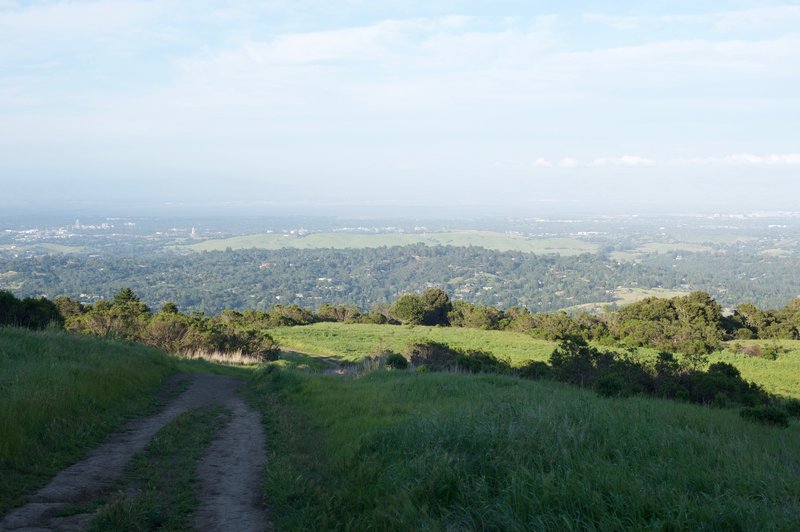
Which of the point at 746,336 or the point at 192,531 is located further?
the point at 746,336

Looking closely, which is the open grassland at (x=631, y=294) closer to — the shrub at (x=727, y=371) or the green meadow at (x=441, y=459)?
the shrub at (x=727, y=371)

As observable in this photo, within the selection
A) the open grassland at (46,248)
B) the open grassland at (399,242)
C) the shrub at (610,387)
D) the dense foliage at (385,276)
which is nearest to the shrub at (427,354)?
the shrub at (610,387)

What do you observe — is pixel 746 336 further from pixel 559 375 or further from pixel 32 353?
pixel 32 353

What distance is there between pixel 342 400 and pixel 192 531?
22.2 feet

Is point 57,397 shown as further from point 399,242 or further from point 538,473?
point 399,242

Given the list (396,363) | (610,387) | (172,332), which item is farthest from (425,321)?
(610,387)

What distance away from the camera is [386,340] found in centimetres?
3609

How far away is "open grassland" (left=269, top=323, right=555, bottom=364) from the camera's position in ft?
103

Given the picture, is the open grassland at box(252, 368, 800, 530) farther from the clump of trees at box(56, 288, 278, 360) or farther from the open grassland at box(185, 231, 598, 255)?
the open grassland at box(185, 231, 598, 255)

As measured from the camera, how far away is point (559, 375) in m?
17.5

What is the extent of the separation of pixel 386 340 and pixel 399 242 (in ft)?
378

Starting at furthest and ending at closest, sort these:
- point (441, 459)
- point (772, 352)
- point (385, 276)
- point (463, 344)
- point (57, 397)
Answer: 1. point (385, 276)
2. point (463, 344)
3. point (772, 352)
4. point (57, 397)
5. point (441, 459)

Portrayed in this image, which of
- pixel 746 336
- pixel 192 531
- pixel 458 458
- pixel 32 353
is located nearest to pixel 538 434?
pixel 458 458

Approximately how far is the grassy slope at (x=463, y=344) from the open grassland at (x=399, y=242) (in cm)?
9249
